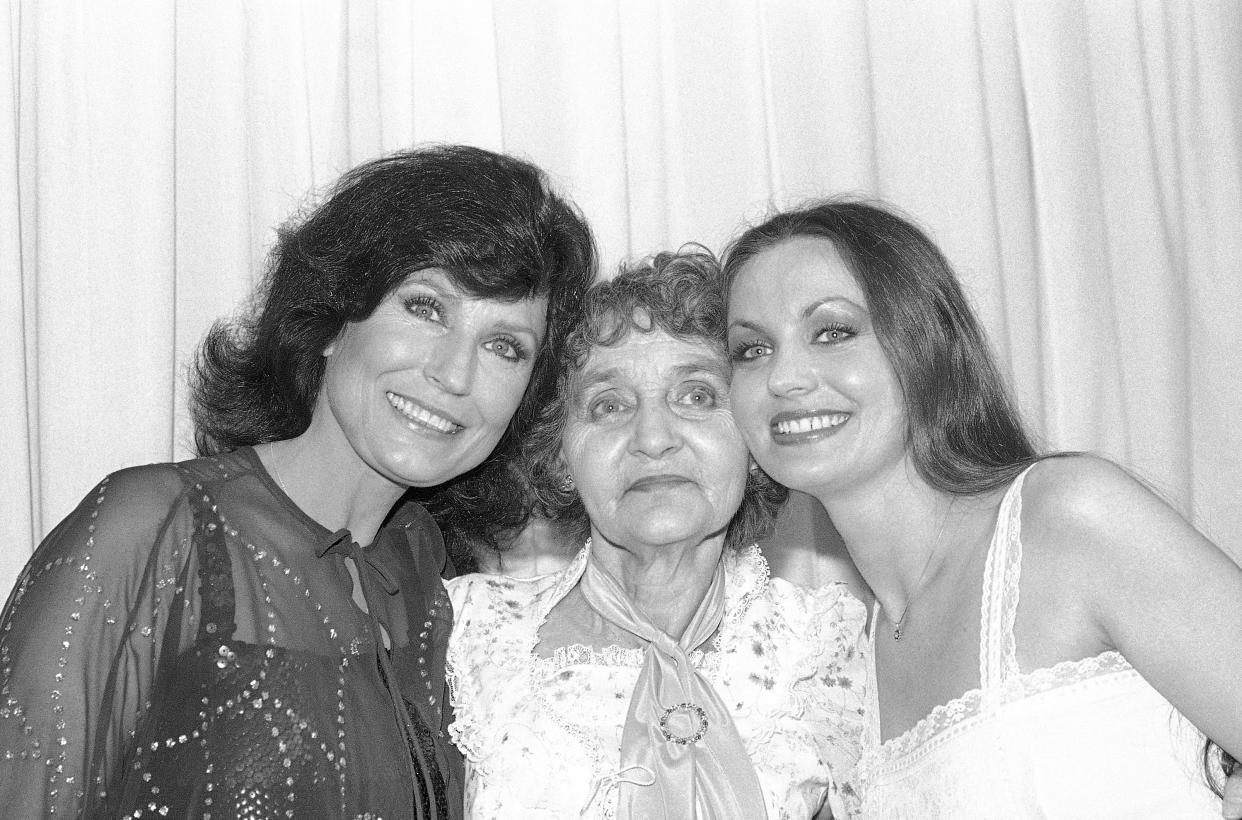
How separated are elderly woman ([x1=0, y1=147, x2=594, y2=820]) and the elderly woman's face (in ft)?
Result: 0.43

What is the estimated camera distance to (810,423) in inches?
77.4

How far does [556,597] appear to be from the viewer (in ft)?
7.29

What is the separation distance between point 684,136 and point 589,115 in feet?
0.78

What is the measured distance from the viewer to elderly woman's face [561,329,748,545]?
6.98 feet

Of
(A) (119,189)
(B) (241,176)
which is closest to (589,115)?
(B) (241,176)

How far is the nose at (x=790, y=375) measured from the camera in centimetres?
195

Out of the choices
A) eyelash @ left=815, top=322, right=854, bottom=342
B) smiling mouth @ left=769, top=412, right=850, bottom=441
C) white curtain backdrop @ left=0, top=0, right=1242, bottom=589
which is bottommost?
smiling mouth @ left=769, top=412, right=850, bottom=441

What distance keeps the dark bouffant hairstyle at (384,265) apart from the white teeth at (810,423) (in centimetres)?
50

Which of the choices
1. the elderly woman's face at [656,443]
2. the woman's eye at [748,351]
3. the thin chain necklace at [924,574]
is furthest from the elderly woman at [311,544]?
the thin chain necklace at [924,574]

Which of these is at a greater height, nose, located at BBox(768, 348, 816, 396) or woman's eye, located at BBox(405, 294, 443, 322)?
woman's eye, located at BBox(405, 294, 443, 322)

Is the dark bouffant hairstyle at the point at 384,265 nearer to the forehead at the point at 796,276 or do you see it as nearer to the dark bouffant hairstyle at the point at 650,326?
the dark bouffant hairstyle at the point at 650,326

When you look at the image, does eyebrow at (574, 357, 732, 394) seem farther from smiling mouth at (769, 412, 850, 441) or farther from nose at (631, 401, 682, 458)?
smiling mouth at (769, 412, 850, 441)

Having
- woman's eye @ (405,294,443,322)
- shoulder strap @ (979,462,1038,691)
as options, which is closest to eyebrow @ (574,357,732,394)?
woman's eye @ (405,294,443,322)

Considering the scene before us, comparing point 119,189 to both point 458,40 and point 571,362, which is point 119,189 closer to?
point 458,40
